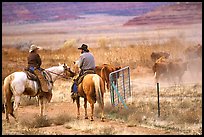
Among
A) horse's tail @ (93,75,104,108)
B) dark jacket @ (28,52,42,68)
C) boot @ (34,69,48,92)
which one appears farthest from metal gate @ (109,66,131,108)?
dark jacket @ (28,52,42,68)

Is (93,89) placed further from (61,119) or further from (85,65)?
(61,119)

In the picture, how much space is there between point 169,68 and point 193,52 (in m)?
1.65

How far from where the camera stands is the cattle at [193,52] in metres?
16.8

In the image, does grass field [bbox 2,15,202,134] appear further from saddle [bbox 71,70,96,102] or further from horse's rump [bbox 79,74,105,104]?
horse's rump [bbox 79,74,105,104]

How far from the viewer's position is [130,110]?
38.9ft

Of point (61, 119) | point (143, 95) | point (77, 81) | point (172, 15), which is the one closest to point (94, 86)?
point (77, 81)

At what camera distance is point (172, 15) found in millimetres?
17547

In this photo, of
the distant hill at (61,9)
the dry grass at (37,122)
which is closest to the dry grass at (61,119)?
the dry grass at (37,122)

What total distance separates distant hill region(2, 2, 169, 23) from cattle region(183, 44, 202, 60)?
176cm

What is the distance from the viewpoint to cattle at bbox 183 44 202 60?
16.8 m

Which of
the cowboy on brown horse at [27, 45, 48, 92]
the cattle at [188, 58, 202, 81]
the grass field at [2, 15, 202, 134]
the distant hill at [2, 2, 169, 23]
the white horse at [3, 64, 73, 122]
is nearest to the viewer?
the white horse at [3, 64, 73, 122]

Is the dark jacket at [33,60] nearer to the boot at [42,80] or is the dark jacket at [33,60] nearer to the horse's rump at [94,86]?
the boot at [42,80]

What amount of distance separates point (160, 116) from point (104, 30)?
6.50 meters

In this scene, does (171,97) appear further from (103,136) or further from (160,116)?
(103,136)
